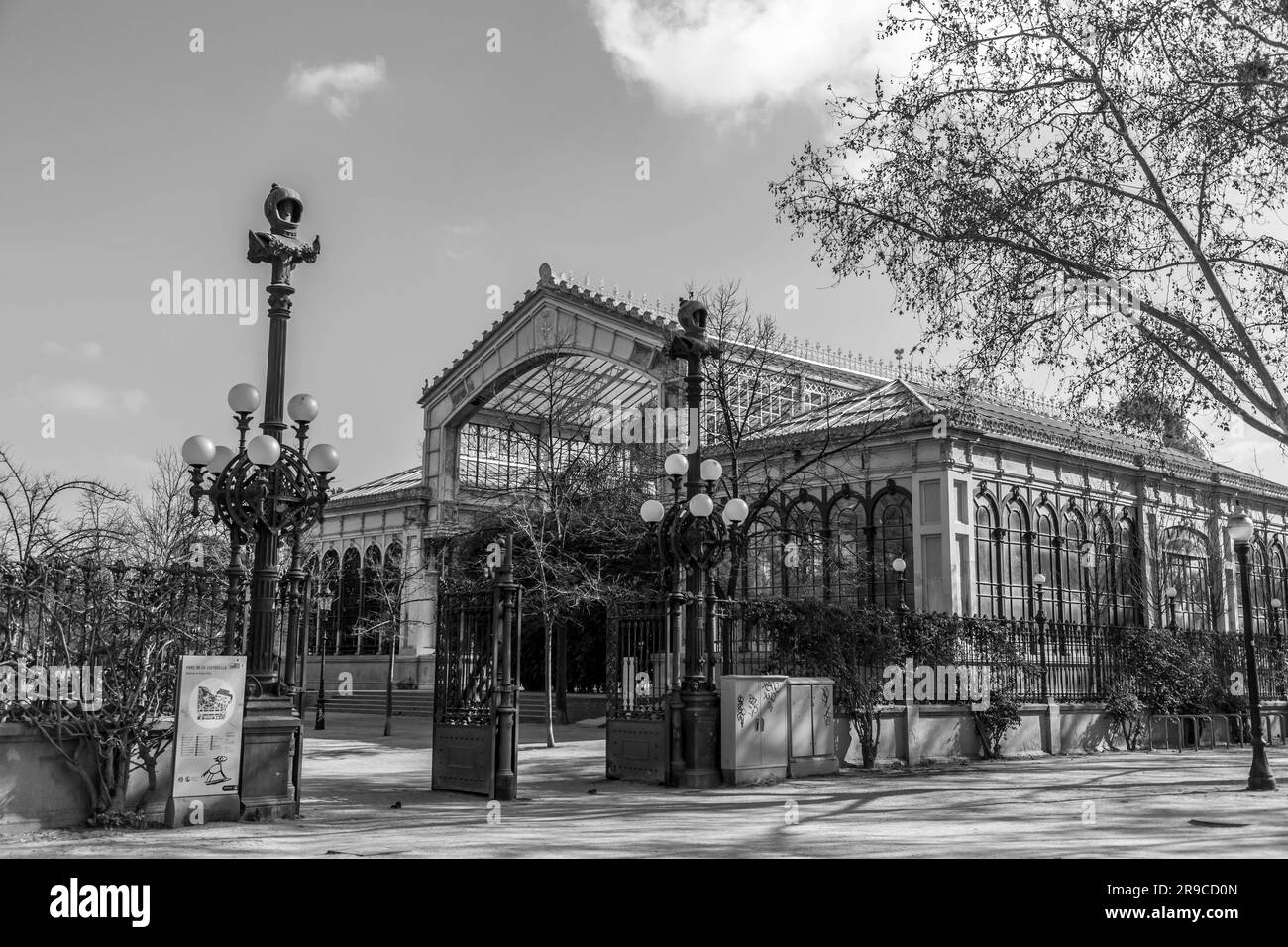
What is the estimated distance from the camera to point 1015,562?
29.9m

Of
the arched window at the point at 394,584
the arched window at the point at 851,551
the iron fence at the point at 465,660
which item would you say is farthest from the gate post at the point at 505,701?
the arched window at the point at 394,584

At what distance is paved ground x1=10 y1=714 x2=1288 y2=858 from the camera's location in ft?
33.4

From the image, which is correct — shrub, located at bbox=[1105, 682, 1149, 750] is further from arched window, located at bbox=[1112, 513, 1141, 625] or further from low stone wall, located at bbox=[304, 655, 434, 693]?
low stone wall, located at bbox=[304, 655, 434, 693]

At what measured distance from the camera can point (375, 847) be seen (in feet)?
33.2

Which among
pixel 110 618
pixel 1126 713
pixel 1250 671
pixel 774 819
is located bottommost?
pixel 774 819

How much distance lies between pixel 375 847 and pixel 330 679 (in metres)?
38.7

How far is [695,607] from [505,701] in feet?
10.9

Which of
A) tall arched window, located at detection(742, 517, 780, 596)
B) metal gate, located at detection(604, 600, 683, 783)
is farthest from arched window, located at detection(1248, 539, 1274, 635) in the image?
metal gate, located at detection(604, 600, 683, 783)

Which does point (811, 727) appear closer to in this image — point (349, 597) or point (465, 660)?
point (465, 660)

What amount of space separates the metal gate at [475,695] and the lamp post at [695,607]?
7.57ft

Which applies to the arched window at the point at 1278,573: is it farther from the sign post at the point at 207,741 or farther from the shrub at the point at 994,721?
the sign post at the point at 207,741

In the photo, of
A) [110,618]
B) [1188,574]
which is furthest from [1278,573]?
[110,618]

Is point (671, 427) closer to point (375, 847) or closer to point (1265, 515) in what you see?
point (1265, 515)
